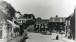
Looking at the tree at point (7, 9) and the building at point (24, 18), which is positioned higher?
the tree at point (7, 9)

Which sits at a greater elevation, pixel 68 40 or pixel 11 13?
pixel 11 13

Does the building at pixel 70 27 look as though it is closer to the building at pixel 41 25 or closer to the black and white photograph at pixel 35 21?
the black and white photograph at pixel 35 21

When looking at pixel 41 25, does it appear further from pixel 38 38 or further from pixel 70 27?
pixel 70 27

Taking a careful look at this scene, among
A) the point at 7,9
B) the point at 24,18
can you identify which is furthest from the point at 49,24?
the point at 7,9

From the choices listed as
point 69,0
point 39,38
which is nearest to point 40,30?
point 39,38

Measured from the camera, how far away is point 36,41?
2.11 feet

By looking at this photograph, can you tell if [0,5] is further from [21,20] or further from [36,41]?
Result: [36,41]

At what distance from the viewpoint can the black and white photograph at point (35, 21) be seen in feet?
2.13

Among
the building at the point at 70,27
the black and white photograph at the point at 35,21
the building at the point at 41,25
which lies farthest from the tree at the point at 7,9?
the building at the point at 70,27

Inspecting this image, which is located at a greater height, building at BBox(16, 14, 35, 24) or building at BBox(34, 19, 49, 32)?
building at BBox(16, 14, 35, 24)

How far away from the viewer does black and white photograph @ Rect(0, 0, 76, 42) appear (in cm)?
65

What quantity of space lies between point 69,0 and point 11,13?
0.40m

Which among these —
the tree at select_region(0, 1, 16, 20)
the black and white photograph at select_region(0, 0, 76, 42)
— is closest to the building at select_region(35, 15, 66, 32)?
the black and white photograph at select_region(0, 0, 76, 42)

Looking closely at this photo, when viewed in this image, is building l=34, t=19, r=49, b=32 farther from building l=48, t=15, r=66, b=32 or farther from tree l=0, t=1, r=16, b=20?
tree l=0, t=1, r=16, b=20
